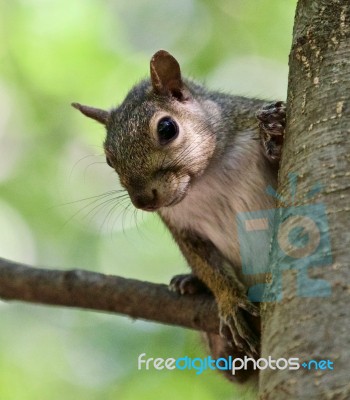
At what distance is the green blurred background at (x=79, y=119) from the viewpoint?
19.2 ft

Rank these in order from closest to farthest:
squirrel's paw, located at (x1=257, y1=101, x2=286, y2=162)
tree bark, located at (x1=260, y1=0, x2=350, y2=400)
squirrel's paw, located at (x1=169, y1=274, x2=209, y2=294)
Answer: tree bark, located at (x1=260, y1=0, x2=350, y2=400), squirrel's paw, located at (x1=257, y1=101, x2=286, y2=162), squirrel's paw, located at (x1=169, y1=274, x2=209, y2=294)

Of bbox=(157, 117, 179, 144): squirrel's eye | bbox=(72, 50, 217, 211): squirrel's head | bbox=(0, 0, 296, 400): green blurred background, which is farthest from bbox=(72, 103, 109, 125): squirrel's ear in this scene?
bbox=(0, 0, 296, 400): green blurred background

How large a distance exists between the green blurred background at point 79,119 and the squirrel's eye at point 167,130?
2.04m

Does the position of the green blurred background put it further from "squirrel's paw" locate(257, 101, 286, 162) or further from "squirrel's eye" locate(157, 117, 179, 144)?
"squirrel's paw" locate(257, 101, 286, 162)

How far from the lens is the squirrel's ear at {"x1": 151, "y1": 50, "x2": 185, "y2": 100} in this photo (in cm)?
365

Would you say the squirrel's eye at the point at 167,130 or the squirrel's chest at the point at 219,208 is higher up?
the squirrel's eye at the point at 167,130

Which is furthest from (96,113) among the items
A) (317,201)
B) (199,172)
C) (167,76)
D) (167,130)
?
(317,201)

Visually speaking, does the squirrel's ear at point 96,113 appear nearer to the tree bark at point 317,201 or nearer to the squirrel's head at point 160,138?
the squirrel's head at point 160,138

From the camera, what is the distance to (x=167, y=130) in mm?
3561

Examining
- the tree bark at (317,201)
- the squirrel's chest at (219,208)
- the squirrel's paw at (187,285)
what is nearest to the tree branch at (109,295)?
the squirrel's paw at (187,285)

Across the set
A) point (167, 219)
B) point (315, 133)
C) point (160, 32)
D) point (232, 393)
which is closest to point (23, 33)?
point (160, 32)

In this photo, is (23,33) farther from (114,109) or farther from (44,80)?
(114,109)

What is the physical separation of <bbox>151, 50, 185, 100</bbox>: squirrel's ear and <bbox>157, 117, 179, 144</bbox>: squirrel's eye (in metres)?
0.23

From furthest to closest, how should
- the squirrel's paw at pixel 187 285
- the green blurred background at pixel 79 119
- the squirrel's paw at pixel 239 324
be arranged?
the green blurred background at pixel 79 119 → the squirrel's paw at pixel 187 285 → the squirrel's paw at pixel 239 324
